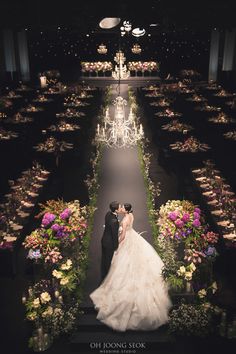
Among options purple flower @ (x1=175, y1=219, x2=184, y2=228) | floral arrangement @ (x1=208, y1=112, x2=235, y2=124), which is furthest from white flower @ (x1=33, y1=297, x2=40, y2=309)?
floral arrangement @ (x1=208, y1=112, x2=235, y2=124)

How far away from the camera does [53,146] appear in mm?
12531

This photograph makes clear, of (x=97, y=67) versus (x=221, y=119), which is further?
(x=97, y=67)

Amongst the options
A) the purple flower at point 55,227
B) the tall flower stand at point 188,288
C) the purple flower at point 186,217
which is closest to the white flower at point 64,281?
the purple flower at point 55,227

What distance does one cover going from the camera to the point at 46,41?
3103 cm

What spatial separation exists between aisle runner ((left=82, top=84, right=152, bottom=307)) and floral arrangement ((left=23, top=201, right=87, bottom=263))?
0.67m

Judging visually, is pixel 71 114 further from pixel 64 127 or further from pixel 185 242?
pixel 185 242

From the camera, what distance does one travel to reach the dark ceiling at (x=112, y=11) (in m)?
7.53

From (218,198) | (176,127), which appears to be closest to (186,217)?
(218,198)

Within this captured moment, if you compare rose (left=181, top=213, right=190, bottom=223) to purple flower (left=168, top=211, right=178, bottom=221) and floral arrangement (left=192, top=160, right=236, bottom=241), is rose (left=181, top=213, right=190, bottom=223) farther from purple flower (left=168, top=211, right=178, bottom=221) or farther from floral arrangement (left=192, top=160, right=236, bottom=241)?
floral arrangement (left=192, top=160, right=236, bottom=241)

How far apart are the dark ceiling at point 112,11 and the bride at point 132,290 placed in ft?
11.4

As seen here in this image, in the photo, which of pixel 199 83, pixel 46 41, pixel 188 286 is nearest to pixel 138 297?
pixel 188 286

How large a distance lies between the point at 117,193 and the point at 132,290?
14.6ft

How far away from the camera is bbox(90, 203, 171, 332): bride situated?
629cm

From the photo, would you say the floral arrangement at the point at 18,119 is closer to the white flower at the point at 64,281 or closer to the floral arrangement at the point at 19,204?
the floral arrangement at the point at 19,204
